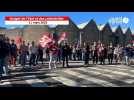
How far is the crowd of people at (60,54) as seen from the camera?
1215cm

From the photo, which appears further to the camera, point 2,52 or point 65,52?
point 65,52

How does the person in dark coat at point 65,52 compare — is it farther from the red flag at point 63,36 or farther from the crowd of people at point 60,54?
the red flag at point 63,36

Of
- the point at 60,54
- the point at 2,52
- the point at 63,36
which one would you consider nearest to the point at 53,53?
the point at 60,54

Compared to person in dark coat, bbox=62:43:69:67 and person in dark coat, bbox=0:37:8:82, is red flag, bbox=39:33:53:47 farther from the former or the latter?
person in dark coat, bbox=0:37:8:82

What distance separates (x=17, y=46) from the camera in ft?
39.6

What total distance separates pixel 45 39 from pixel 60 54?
3.28ft

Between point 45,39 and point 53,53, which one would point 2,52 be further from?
point 53,53

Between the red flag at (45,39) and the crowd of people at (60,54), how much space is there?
132 mm

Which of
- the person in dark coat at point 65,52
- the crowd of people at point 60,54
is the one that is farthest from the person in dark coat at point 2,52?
the person in dark coat at point 65,52

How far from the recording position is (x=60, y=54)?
1263cm
